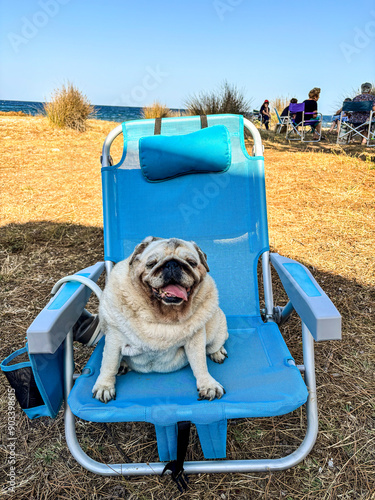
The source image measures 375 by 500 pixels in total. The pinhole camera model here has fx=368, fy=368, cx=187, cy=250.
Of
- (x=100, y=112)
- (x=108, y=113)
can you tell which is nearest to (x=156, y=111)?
(x=100, y=112)

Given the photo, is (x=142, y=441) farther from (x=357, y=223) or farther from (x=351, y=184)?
(x=351, y=184)

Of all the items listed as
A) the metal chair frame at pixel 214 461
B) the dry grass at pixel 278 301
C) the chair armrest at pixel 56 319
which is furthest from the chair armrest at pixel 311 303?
the chair armrest at pixel 56 319

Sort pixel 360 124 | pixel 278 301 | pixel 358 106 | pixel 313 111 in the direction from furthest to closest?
1. pixel 313 111
2. pixel 360 124
3. pixel 358 106
4. pixel 278 301

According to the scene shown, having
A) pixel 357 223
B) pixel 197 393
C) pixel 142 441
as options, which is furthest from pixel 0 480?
pixel 357 223

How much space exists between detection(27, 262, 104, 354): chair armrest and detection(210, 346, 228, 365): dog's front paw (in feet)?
2.24

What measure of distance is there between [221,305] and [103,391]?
0.96m

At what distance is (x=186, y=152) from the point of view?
2303 mm

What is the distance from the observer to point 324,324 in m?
1.37

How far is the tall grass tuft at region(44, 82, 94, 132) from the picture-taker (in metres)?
9.38

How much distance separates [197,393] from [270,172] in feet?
18.7

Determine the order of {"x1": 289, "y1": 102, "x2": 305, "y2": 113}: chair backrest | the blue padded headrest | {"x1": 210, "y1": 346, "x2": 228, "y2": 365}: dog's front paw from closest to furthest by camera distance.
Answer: {"x1": 210, "y1": 346, "x2": 228, "y2": 365}: dog's front paw, the blue padded headrest, {"x1": 289, "y1": 102, "x2": 305, "y2": 113}: chair backrest

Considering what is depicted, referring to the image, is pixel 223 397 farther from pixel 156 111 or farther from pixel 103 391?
pixel 156 111

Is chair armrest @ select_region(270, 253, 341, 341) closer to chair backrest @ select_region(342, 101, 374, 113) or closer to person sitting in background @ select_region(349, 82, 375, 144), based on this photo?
chair backrest @ select_region(342, 101, 374, 113)

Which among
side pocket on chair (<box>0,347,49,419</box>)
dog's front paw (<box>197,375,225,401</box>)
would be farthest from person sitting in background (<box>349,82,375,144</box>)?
side pocket on chair (<box>0,347,49,419</box>)
